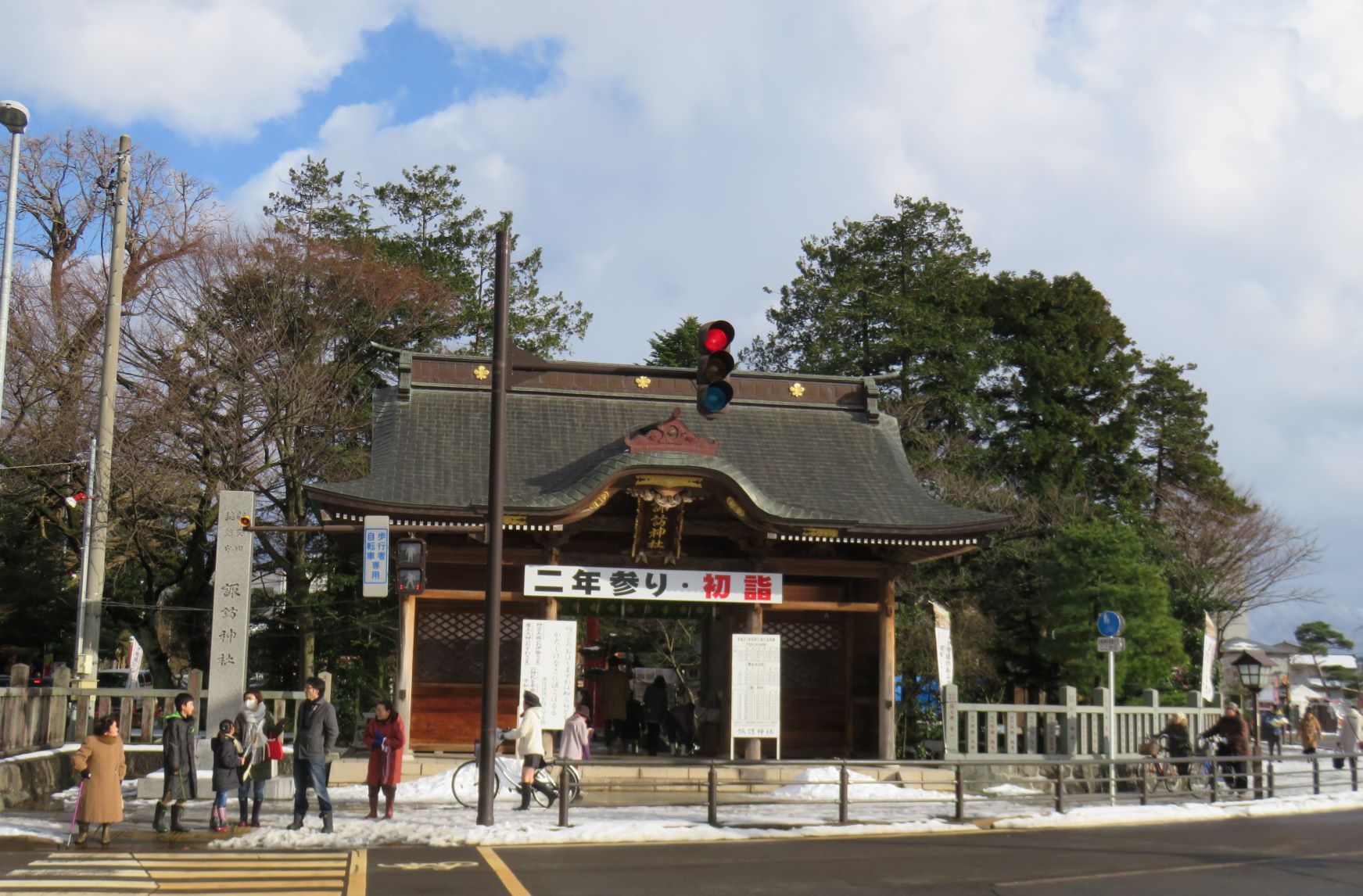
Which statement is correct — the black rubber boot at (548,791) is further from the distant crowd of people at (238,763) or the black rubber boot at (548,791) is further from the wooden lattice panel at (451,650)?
the wooden lattice panel at (451,650)

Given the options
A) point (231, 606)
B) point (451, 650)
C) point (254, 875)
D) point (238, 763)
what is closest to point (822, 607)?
point (451, 650)

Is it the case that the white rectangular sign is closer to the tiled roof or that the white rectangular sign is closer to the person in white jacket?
the tiled roof

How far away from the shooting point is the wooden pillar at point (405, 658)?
732 inches

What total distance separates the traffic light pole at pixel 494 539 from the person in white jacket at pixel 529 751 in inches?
65.8

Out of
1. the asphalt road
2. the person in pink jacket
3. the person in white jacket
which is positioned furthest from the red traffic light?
the person in pink jacket

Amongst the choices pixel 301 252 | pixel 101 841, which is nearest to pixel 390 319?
pixel 301 252

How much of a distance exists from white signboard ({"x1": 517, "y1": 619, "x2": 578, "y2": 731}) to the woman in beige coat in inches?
269

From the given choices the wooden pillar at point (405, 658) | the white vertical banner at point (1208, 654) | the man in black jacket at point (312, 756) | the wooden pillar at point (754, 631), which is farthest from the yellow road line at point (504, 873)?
the white vertical banner at point (1208, 654)

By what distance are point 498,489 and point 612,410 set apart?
874cm

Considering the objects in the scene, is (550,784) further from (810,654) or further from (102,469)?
(102,469)

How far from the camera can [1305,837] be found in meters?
14.5

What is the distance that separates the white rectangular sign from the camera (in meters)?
19.5

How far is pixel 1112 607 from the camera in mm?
27578

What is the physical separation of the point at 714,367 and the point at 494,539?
17.0ft
